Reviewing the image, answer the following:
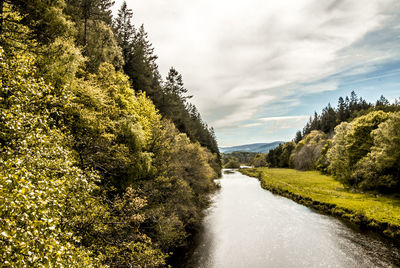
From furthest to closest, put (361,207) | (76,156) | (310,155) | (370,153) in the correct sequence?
(310,155), (370,153), (361,207), (76,156)

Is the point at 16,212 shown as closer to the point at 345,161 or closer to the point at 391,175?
the point at 391,175

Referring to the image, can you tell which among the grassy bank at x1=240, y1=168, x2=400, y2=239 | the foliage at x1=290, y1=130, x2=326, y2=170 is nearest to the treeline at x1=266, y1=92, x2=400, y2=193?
the grassy bank at x1=240, y1=168, x2=400, y2=239

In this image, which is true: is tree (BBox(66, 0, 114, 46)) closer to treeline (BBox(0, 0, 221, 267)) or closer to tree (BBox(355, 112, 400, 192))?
treeline (BBox(0, 0, 221, 267))

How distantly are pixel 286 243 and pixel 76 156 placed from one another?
75.4 feet

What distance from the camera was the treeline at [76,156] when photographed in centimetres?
688

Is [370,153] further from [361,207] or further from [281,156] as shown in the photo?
[281,156]

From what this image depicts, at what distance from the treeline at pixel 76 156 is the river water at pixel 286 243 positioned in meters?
4.18

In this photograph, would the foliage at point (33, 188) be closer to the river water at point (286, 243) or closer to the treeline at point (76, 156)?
the treeline at point (76, 156)

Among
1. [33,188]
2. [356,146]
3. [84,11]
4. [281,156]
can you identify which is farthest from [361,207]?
[281,156]

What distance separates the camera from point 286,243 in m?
23.4

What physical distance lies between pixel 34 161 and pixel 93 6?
24105mm

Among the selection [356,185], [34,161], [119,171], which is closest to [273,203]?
[356,185]

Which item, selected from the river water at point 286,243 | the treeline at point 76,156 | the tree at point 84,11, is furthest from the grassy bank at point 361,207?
the tree at point 84,11

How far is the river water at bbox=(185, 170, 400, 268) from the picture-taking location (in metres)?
19.4
